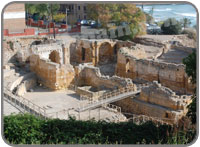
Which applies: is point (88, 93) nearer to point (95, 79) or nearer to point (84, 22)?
point (95, 79)

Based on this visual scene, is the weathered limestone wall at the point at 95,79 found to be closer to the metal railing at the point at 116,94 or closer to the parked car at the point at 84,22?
the metal railing at the point at 116,94

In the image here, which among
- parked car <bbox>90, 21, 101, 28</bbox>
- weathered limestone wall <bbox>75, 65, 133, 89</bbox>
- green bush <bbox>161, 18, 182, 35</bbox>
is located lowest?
weathered limestone wall <bbox>75, 65, 133, 89</bbox>

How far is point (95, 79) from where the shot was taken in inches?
1302

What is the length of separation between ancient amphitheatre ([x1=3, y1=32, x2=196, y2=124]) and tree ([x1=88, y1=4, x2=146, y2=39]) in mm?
3998

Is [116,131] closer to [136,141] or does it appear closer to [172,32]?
[136,141]

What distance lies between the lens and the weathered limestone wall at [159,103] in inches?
1041

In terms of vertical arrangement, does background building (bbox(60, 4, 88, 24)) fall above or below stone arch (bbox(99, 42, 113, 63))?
above

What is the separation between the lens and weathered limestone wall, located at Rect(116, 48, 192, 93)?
106 ft

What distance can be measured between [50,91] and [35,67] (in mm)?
3212

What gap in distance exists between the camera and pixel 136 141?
17.5m

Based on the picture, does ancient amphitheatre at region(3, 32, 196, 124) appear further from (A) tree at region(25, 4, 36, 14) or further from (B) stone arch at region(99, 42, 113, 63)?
(A) tree at region(25, 4, 36, 14)

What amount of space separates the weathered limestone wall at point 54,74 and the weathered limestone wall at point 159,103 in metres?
6.26

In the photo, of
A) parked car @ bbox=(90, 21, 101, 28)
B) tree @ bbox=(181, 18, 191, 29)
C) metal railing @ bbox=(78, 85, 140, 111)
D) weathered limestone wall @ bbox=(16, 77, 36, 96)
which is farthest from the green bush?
metal railing @ bbox=(78, 85, 140, 111)

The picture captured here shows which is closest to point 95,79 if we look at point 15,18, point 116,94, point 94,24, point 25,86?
point 116,94
